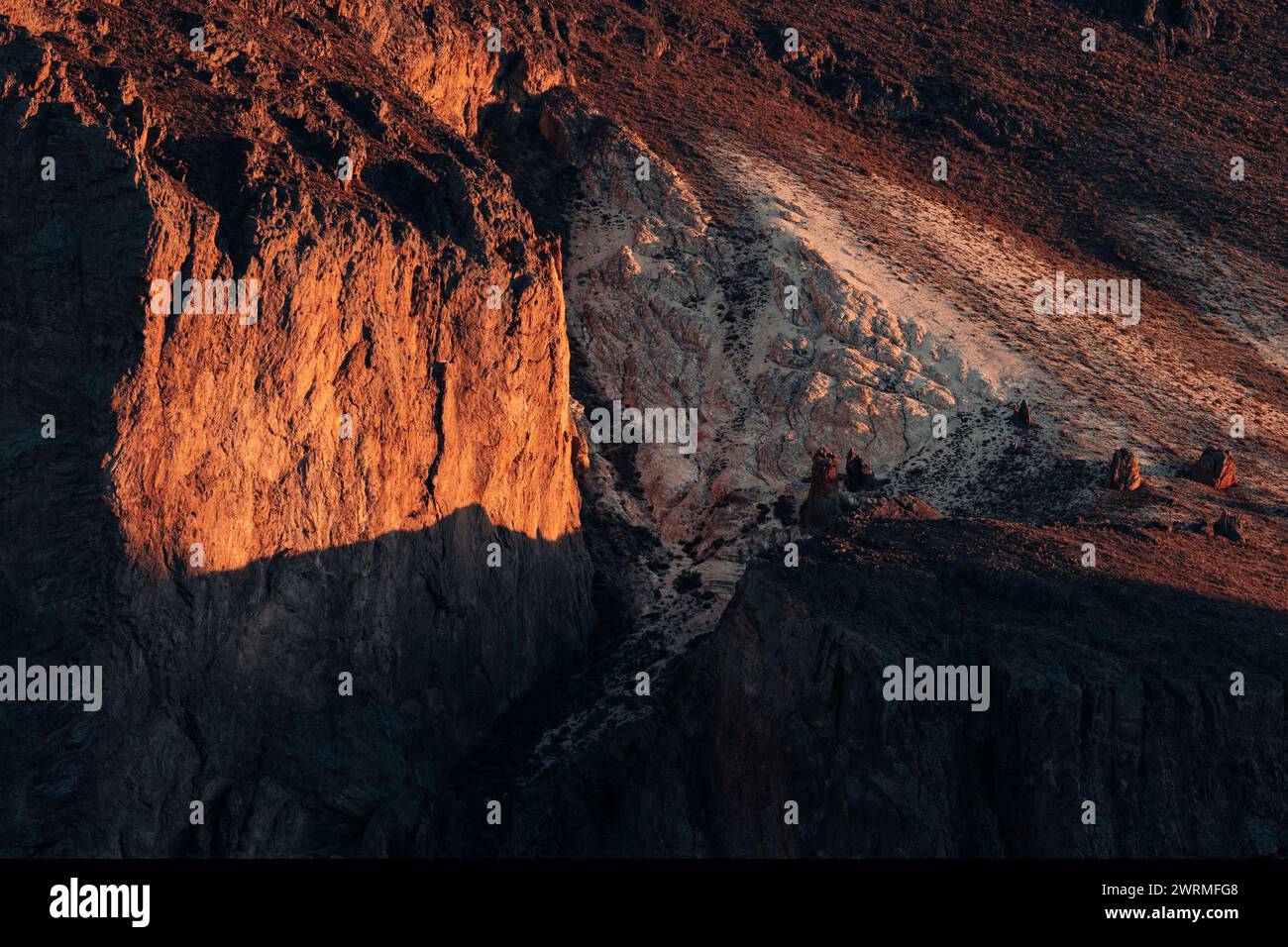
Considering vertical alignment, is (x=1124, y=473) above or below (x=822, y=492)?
above

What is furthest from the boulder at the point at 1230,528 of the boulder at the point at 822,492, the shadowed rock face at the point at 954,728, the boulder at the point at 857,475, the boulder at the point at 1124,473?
the boulder at the point at 857,475

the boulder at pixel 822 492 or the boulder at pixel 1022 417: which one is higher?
the boulder at pixel 1022 417

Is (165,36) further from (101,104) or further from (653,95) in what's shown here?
(653,95)

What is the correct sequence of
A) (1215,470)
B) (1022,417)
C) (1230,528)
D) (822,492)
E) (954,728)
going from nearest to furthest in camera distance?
1. (954,728)
2. (1230,528)
3. (822,492)
4. (1215,470)
5. (1022,417)

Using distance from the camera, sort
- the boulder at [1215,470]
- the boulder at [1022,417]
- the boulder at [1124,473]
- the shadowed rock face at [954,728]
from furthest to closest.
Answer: the boulder at [1022,417], the boulder at [1215,470], the boulder at [1124,473], the shadowed rock face at [954,728]

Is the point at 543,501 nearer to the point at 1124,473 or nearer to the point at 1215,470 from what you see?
the point at 1124,473

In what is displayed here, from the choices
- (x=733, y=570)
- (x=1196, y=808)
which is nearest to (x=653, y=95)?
(x=733, y=570)

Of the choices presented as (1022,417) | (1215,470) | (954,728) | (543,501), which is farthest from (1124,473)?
(543,501)

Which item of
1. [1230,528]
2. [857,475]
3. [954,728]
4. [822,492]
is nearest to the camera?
[954,728]

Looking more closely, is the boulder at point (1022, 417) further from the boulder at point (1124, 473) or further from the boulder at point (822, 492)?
the boulder at point (822, 492)
